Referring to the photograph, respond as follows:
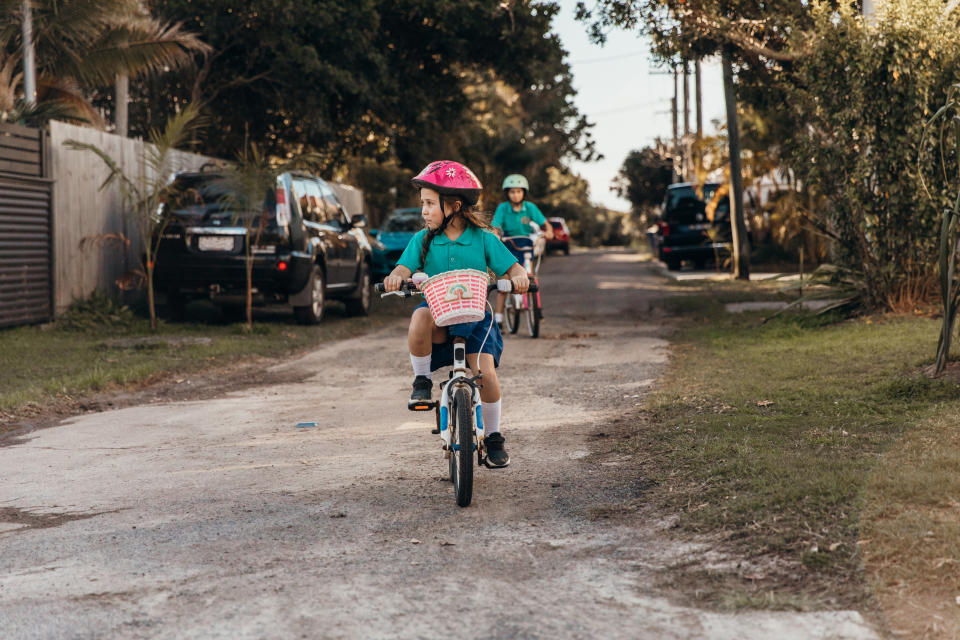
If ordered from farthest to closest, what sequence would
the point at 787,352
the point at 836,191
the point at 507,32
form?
the point at 507,32
the point at 836,191
the point at 787,352

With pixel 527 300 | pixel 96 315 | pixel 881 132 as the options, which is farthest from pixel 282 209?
pixel 881 132

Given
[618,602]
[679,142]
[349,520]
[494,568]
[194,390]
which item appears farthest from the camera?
[679,142]

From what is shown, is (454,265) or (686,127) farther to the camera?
(686,127)

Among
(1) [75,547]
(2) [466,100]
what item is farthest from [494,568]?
(2) [466,100]

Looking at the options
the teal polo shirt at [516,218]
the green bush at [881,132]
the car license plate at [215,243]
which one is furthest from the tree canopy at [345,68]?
the green bush at [881,132]

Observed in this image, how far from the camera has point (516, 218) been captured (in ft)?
39.5

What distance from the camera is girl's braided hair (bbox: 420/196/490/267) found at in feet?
17.7

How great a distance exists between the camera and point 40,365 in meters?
10.1

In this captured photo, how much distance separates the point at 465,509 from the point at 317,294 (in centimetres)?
959

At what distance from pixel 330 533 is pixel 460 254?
1604mm

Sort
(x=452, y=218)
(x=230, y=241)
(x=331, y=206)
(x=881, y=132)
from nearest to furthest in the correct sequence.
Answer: (x=452, y=218) → (x=881, y=132) → (x=230, y=241) → (x=331, y=206)

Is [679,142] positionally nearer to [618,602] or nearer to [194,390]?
[194,390]

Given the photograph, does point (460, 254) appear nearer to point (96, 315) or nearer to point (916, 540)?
point (916, 540)

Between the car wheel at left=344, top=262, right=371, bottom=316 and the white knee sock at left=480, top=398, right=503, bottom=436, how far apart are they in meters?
10.6
